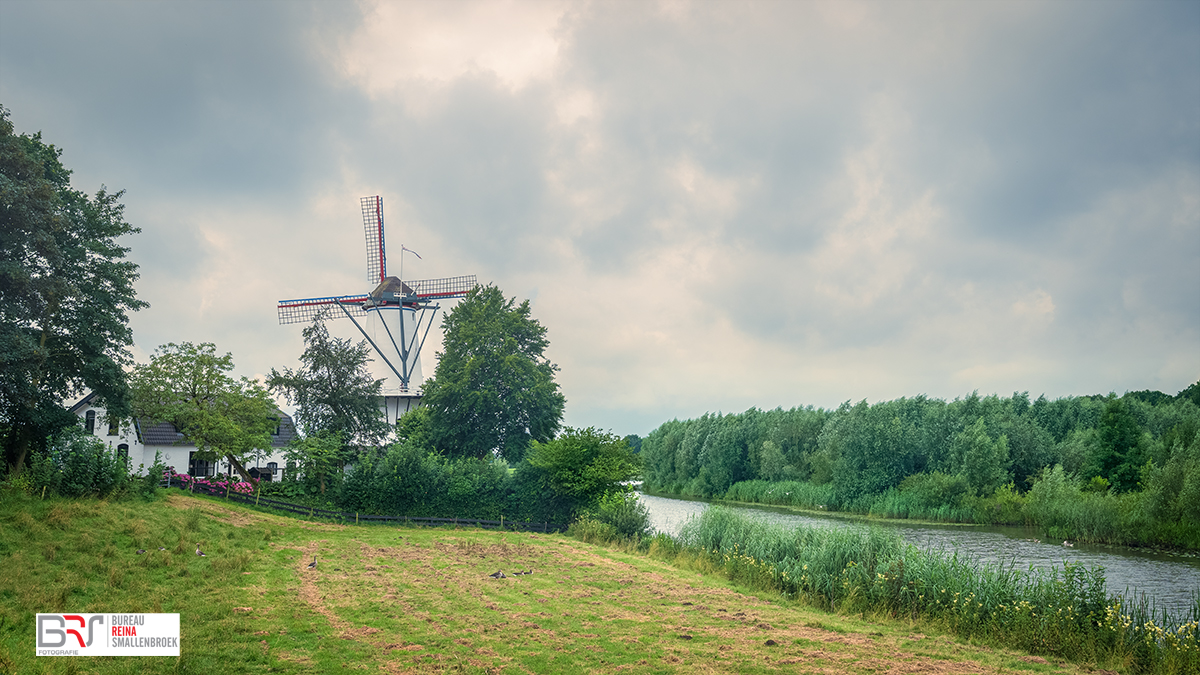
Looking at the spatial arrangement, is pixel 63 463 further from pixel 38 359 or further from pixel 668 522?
pixel 668 522

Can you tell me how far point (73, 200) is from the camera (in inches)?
1085

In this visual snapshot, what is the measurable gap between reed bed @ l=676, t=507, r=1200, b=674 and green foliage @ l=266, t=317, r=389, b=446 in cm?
2398

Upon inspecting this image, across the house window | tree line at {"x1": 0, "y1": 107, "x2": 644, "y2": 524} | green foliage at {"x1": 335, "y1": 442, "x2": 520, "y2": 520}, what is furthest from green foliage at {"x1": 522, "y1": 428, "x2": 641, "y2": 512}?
the house window

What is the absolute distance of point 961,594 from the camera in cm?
1611

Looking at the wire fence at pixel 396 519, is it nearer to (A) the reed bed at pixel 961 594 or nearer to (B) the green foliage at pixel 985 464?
(A) the reed bed at pixel 961 594

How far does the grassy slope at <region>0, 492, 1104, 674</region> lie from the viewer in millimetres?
10992

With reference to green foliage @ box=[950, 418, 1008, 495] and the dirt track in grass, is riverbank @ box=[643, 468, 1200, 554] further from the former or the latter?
the dirt track in grass

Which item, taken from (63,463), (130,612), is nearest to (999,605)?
(130,612)

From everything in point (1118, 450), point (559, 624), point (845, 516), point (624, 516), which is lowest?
point (845, 516)

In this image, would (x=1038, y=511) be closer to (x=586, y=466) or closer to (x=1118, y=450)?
(x=1118, y=450)

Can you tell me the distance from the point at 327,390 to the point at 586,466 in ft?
58.8

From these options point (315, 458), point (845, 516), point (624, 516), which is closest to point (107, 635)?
point (624, 516)

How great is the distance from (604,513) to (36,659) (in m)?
22.1

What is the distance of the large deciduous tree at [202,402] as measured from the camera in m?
37.8
